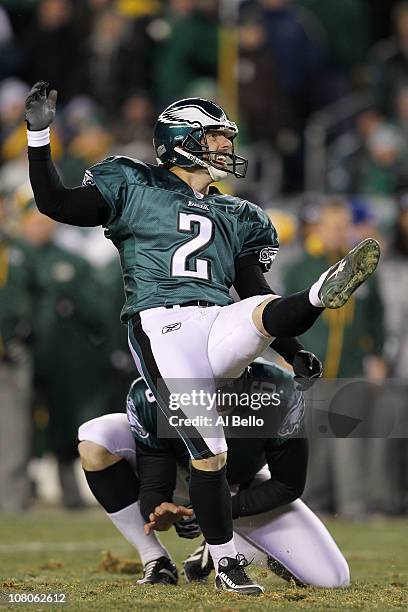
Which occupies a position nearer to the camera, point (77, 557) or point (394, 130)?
point (77, 557)

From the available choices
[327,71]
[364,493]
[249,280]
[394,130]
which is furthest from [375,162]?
[249,280]

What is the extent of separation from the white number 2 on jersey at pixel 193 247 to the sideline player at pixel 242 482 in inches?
18.6

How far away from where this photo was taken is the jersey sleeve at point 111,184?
5.22m

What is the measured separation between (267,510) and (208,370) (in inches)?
31.1

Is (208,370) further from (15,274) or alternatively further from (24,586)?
(15,274)

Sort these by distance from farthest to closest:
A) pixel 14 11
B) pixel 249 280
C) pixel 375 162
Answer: pixel 14 11, pixel 375 162, pixel 249 280

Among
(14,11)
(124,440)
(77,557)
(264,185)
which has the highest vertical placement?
(14,11)

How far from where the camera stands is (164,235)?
5.22m

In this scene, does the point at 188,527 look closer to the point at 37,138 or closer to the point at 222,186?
the point at 37,138

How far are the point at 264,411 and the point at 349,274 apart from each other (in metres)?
0.93

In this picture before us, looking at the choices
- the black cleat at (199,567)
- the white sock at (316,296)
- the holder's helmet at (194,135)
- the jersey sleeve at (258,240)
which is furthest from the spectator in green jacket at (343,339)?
the white sock at (316,296)

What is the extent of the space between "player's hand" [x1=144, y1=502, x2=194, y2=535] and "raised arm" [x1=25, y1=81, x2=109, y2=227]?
1131 millimetres

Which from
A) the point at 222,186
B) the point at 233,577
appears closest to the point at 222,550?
the point at 233,577

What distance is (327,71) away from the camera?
13.1 m
